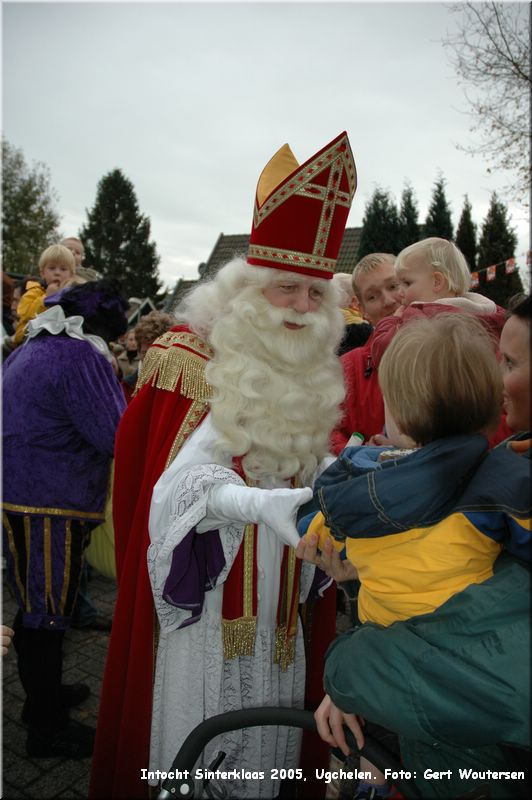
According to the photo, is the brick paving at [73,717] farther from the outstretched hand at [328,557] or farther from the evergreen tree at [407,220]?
the evergreen tree at [407,220]

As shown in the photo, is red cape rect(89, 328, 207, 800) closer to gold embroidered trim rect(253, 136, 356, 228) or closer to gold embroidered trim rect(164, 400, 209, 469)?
gold embroidered trim rect(164, 400, 209, 469)

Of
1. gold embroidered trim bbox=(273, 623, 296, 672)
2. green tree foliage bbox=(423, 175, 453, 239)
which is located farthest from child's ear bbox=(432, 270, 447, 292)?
green tree foliage bbox=(423, 175, 453, 239)

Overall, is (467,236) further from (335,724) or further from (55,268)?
(335,724)

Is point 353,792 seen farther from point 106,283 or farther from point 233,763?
point 106,283

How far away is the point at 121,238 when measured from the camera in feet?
135

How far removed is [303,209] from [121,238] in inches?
1659

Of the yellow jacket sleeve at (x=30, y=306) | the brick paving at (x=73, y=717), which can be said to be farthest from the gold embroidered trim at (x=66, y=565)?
the yellow jacket sleeve at (x=30, y=306)

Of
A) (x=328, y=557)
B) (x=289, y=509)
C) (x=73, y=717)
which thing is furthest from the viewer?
(x=73, y=717)

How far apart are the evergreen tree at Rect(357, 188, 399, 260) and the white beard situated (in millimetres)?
5671

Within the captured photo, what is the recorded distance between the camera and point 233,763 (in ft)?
5.98

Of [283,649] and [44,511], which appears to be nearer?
[283,649]

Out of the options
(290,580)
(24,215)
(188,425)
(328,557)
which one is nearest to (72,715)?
(290,580)

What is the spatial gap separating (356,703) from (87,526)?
2.17 metres

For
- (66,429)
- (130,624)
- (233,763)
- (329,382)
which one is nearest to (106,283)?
(66,429)
